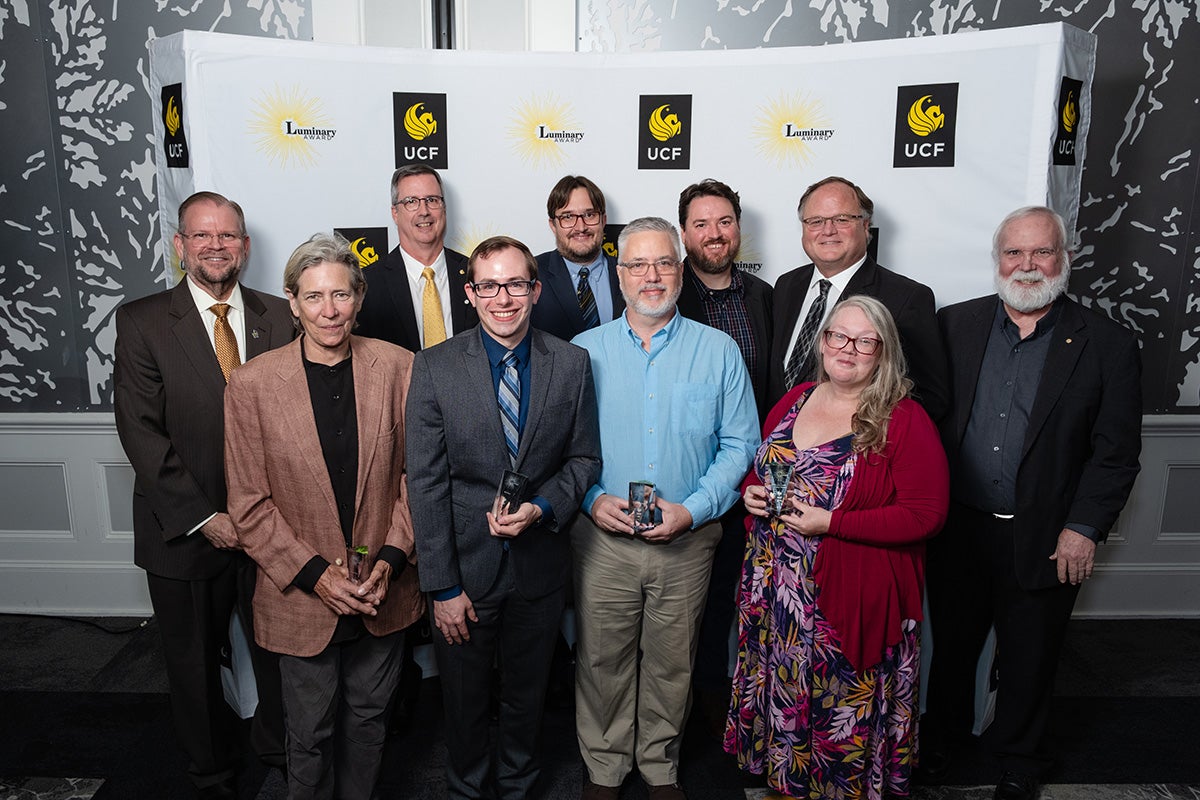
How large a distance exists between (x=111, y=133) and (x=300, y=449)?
8.75 feet

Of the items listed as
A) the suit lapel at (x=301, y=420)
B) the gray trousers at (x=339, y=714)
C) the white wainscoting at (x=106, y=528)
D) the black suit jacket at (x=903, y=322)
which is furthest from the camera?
the white wainscoting at (x=106, y=528)

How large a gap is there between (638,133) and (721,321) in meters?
1.04

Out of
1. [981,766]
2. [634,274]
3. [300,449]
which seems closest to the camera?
[300,449]

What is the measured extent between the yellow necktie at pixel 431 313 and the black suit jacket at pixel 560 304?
0.37 m

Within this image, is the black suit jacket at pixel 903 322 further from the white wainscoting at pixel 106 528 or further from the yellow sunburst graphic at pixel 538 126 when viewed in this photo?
the white wainscoting at pixel 106 528

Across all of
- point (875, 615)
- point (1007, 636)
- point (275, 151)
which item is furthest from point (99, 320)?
point (1007, 636)

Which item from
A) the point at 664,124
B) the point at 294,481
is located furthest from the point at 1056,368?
the point at 294,481

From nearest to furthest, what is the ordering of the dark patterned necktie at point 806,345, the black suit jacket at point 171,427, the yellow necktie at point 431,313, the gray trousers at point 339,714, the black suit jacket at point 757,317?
the gray trousers at point 339,714
the black suit jacket at point 171,427
the dark patterned necktie at point 806,345
the black suit jacket at point 757,317
the yellow necktie at point 431,313

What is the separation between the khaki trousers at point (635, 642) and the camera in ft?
8.09

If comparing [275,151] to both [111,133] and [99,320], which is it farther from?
[99,320]

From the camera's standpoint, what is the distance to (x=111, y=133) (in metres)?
3.84

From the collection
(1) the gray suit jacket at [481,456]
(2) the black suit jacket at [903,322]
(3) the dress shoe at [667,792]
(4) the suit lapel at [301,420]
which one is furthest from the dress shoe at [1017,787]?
(4) the suit lapel at [301,420]

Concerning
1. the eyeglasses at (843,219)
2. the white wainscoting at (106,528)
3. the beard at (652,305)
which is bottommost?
the white wainscoting at (106,528)

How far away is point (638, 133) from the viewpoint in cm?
350
